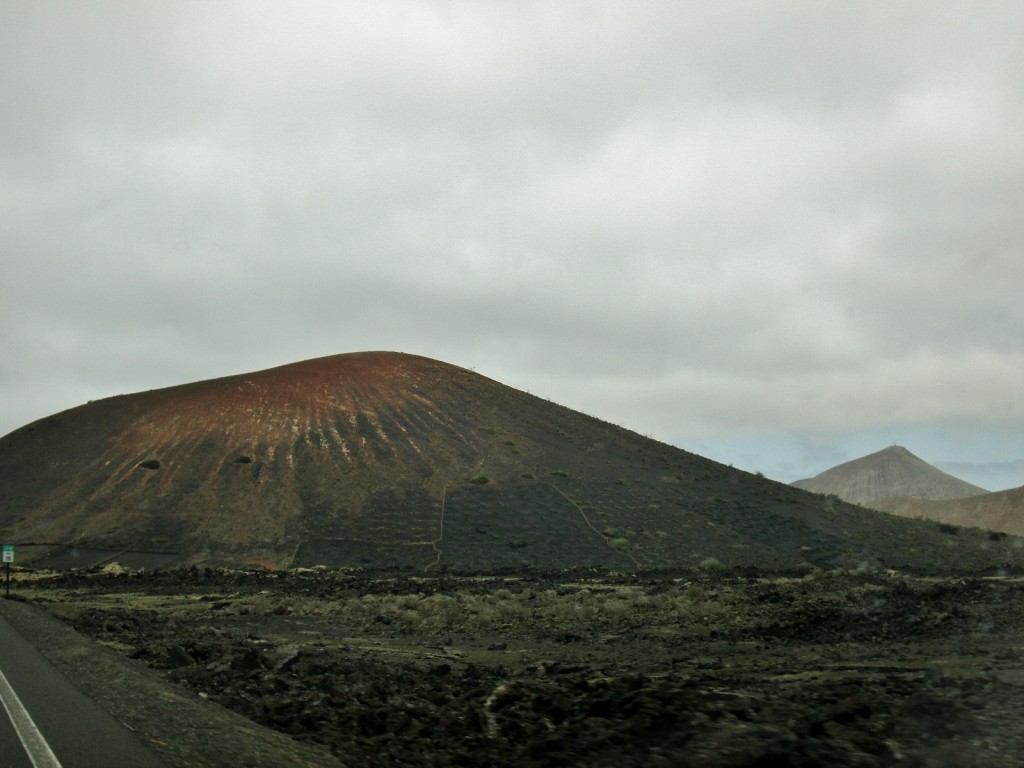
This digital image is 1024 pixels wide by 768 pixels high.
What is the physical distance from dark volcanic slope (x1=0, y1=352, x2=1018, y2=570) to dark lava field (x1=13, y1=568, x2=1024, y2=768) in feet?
90.4

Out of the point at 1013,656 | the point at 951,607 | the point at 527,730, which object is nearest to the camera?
the point at 527,730

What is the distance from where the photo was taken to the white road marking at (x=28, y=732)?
7668 millimetres

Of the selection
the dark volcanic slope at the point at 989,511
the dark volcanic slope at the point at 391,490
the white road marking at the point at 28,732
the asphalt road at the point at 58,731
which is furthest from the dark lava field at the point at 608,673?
the dark volcanic slope at the point at 989,511

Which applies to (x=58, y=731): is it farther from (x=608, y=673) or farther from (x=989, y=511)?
(x=989, y=511)

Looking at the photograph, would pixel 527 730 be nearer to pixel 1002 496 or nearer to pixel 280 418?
pixel 280 418

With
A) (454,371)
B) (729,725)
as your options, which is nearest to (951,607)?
(729,725)

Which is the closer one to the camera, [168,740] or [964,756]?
[964,756]

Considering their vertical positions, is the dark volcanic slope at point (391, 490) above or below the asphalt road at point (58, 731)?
above

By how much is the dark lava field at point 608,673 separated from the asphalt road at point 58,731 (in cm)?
43

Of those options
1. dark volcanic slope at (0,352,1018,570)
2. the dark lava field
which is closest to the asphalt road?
the dark lava field

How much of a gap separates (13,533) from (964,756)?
70989 mm

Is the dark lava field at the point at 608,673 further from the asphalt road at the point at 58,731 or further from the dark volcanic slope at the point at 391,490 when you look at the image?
the dark volcanic slope at the point at 391,490

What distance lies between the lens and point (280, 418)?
7862 centimetres

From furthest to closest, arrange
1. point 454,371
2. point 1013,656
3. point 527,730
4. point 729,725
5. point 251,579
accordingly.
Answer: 1. point 454,371
2. point 251,579
3. point 1013,656
4. point 527,730
5. point 729,725
